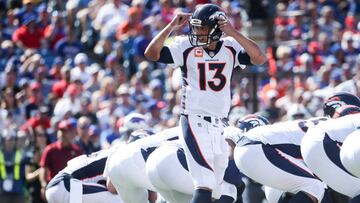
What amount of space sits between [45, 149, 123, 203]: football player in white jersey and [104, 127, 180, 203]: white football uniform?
0.30 metres

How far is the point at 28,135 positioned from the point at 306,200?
23.7ft

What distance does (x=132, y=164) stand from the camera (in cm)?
1069

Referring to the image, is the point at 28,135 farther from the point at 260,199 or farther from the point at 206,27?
the point at 206,27

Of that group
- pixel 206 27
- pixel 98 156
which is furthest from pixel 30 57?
pixel 206 27

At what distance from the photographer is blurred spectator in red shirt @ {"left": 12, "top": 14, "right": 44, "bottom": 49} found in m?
19.1

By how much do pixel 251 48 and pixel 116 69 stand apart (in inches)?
344

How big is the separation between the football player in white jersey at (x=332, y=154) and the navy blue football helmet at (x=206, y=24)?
121 cm

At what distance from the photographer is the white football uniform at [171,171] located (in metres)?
9.97

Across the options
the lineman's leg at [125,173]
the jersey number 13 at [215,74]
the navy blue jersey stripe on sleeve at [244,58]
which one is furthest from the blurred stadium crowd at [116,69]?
the navy blue jersey stripe on sleeve at [244,58]

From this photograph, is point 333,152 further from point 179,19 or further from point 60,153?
point 60,153

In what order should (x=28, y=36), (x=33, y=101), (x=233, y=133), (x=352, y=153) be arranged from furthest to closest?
1. (x=28, y=36)
2. (x=33, y=101)
3. (x=233, y=133)
4. (x=352, y=153)

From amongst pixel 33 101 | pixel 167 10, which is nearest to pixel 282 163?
pixel 33 101

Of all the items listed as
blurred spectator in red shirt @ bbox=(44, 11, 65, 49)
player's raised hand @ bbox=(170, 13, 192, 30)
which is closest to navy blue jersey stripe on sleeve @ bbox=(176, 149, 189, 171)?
player's raised hand @ bbox=(170, 13, 192, 30)

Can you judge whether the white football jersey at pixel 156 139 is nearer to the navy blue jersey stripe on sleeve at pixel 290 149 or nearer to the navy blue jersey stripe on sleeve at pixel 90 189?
the navy blue jersey stripe on sleeve at pixel 90 189
